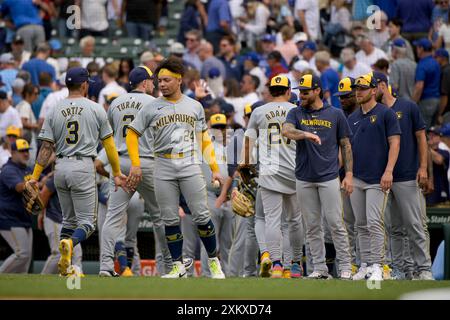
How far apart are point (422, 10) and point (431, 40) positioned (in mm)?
795

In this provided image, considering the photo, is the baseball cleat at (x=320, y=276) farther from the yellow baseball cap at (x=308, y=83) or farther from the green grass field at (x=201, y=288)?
the yellow baseball cap at (x=308, y=83)

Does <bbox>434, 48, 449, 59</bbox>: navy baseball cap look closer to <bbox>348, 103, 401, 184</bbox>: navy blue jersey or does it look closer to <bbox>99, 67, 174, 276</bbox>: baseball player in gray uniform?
<bbox>348, 103, 401, 184</bbox>: navy blue jersey

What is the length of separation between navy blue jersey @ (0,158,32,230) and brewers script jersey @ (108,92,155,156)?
3.47 metres

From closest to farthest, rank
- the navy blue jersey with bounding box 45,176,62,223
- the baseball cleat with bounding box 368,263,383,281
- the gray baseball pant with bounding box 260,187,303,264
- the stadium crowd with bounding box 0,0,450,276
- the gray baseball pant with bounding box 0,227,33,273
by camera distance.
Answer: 1. the baseball cleat with bounding box 368,263,383,281
2. the gray baseball pant with bounding box 260,187,303,264
3. the navy blue jersey with bounding box 45,176,62,223
4. the gray baseball pant with bounding box 0,227,33,273
5. the stadium crowd with bounding box 0,0,450,276

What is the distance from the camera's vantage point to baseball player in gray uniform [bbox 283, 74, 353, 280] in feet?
39.3

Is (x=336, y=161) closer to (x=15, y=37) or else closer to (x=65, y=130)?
(x=65, y=130)

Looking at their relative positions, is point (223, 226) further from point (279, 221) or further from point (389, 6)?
point (389, 6)

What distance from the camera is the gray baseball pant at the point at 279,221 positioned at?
12562 mm

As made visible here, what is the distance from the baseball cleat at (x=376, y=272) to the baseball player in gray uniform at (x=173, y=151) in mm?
1592

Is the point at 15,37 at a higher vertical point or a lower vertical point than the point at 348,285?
higher

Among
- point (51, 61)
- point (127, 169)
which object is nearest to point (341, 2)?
point (51, 61)

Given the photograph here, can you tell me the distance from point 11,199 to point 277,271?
5.18 m

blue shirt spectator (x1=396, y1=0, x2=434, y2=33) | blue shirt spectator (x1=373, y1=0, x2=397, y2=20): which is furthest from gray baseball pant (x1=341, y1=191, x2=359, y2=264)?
blue shirt spectator (x1=373, y1=0, x2=397, y2=20)

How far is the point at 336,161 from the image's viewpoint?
12.1 metres
